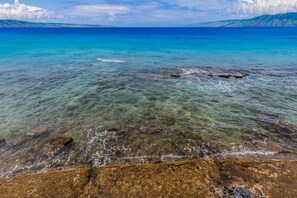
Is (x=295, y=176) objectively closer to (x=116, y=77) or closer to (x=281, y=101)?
(x=281, y=101)

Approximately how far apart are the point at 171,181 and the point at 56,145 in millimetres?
9949

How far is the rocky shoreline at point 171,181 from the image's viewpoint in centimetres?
1016

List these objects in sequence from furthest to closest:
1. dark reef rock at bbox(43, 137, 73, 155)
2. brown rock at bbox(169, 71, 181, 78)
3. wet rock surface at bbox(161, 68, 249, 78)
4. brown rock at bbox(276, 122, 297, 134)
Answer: brown rock at bbox(169, 71, 181, 78), wet rock surface at bbox(161, 68, 249, 78), brown rock at bbox(276, 122, 297, 134), dark reef rock at bbox(43, 137, 73, 155)

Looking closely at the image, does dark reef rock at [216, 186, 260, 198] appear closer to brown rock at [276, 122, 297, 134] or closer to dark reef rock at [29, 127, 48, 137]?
brown rock at [276, 122, 297, 134]

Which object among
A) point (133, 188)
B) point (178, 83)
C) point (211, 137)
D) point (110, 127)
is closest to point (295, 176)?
point (211, 137)

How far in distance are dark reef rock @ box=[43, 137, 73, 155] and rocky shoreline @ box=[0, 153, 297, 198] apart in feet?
10.6

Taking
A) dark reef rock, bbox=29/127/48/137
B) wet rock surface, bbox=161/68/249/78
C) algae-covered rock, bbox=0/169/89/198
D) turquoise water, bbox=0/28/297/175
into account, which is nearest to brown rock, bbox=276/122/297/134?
turquoise water, bbox=0/28/297/175

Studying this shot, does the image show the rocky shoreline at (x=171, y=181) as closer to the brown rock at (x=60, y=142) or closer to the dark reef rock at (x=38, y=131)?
the brown rock at (x=60, y=142)

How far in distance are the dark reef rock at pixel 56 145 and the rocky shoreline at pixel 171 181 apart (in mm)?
3231

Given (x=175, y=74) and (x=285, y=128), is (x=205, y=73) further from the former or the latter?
(x=285, y=128)

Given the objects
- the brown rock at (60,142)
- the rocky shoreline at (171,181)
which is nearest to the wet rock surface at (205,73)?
the brown rock at (60,142)

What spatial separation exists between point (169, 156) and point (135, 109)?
9.08m

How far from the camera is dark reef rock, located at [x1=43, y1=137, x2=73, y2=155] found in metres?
14.9

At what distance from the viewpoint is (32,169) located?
514 inches
